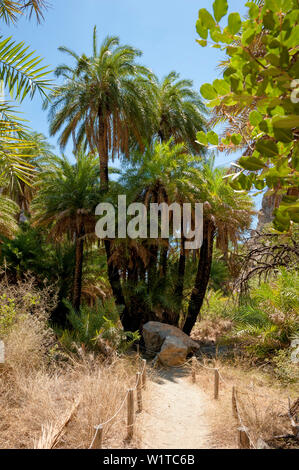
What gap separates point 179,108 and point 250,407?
42.9 feet

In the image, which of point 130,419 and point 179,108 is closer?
point 130,419

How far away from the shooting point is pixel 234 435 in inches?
175

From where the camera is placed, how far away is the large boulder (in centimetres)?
1080

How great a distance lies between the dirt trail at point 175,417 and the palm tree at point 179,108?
10892mm

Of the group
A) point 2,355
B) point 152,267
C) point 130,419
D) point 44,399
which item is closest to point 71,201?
point 152,267

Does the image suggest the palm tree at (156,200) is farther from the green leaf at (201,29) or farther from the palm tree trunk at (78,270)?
the green leaf at (201,29)

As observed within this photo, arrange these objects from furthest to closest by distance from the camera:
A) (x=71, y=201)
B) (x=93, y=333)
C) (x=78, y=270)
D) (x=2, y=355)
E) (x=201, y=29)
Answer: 1. (x=78, y=270)
2. (x=71, y=201)
3. (x=93, y=333)
4. (x=2, y=355)
5. (x=201, y=29)

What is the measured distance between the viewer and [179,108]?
615 inches

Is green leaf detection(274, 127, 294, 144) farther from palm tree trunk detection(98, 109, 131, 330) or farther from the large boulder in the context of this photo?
palm tree trunk detection(98, 109, 131, 330)

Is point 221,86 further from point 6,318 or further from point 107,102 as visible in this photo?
point 107,102

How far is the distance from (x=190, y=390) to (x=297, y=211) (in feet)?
23.5
